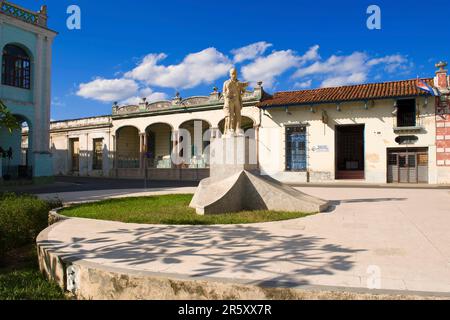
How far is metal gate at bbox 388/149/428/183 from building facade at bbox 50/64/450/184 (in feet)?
0.17

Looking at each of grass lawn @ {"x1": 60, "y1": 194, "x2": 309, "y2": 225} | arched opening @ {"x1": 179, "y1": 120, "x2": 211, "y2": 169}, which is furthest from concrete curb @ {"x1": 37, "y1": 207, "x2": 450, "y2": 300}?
arched opening @ {"x1": 179, "y1": 120, "x2": 211, "y2": 169}

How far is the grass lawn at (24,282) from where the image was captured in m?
3.61

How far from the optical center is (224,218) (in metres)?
6.57

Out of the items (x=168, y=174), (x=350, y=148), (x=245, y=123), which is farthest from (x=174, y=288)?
(x=168, y=174)

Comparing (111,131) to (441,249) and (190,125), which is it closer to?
(190,125)

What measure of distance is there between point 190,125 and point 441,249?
80.1 feet

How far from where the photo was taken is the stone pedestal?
7.46 meters

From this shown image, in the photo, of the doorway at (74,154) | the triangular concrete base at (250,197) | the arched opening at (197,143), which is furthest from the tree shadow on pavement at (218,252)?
the doorway at (74,154)

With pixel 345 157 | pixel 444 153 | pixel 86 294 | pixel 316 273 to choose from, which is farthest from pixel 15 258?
pixel 345 157

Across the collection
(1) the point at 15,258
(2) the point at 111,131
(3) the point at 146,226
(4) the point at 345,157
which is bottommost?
(1) the point at 15,258

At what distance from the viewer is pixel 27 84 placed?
746 inches

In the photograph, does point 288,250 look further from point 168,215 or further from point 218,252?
point 168,215

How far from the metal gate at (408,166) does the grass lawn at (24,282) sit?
63.1 feet
